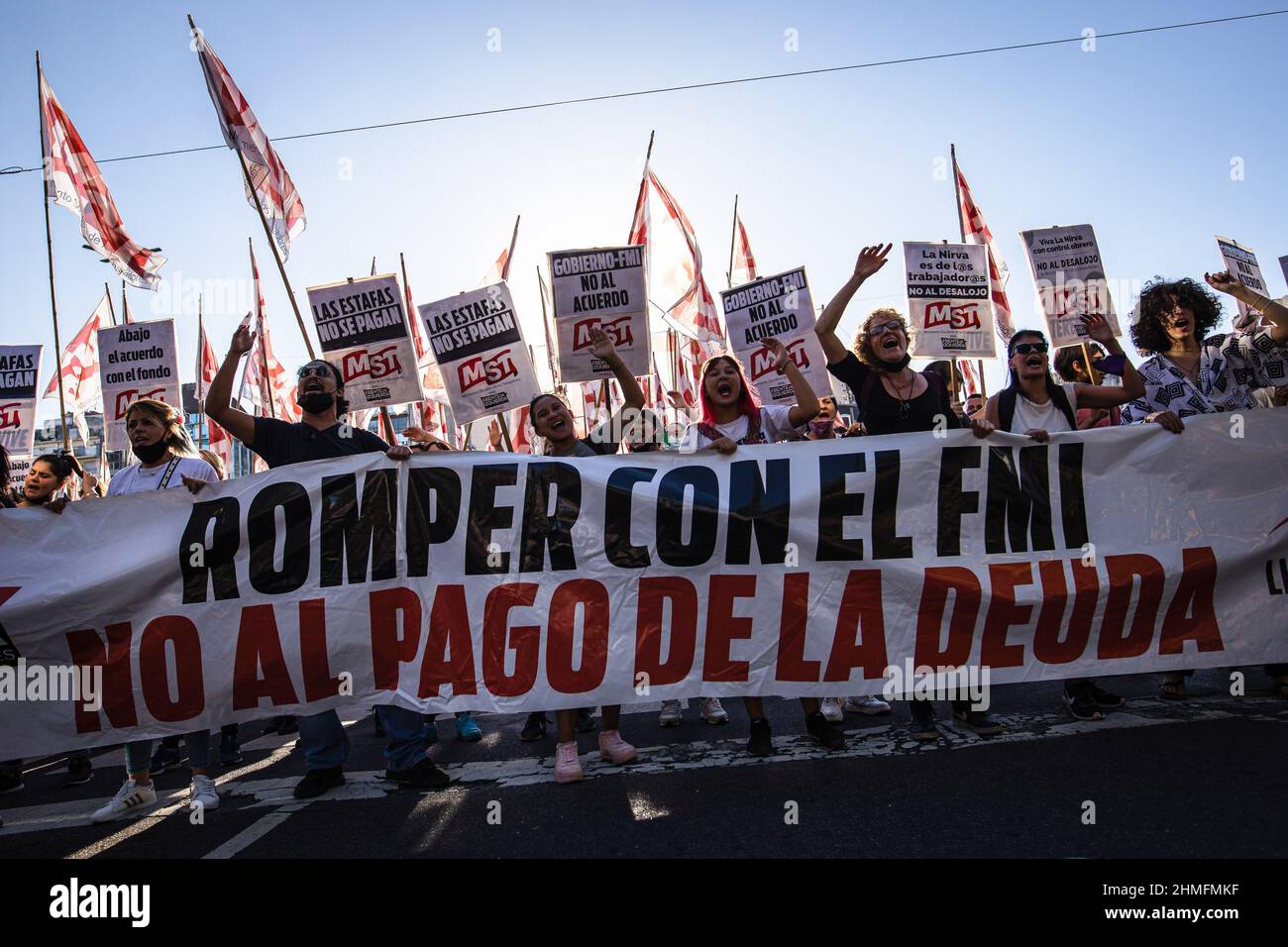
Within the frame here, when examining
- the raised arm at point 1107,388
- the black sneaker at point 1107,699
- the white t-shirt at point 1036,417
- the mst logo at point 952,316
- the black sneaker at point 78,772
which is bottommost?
the black sneaker at point 78,772

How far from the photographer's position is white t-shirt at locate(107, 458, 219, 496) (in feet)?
14.5

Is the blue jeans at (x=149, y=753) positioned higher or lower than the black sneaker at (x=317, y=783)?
higher

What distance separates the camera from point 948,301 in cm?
823

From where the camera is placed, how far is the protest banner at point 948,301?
26.8ft

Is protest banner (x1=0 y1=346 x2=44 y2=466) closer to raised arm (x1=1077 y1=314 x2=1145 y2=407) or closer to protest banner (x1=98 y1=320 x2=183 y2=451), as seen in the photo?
protest banner (x1=98 y1=320 x2=183 y2=451)

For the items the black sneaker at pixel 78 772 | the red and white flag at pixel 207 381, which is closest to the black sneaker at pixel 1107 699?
the black sneaker at pixel 78 772

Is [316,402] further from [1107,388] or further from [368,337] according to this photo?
[1107,388]

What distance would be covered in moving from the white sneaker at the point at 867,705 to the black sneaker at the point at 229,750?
3611 millimetres

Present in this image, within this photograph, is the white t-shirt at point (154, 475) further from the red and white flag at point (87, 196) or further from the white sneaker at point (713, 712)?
the red and white flag at point (87, 196)

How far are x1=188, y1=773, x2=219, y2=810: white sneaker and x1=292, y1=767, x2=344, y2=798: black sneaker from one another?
344 millimetres

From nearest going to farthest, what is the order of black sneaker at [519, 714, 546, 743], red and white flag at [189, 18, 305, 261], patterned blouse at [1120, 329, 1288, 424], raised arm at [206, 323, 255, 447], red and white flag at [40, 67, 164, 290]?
raised arm at [206, 323, 255, 447], patterned blouse at [1120, 329, 1288, 424], black sneaker at [519, 714, 546, 743], red and white flag at [189, 18, 305, 261], red and white flag at [40, 67, 164, 290]

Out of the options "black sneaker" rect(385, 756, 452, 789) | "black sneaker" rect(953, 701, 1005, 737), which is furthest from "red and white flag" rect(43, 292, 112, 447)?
"black sneaker" rect(953, 701, 1005, 737)
